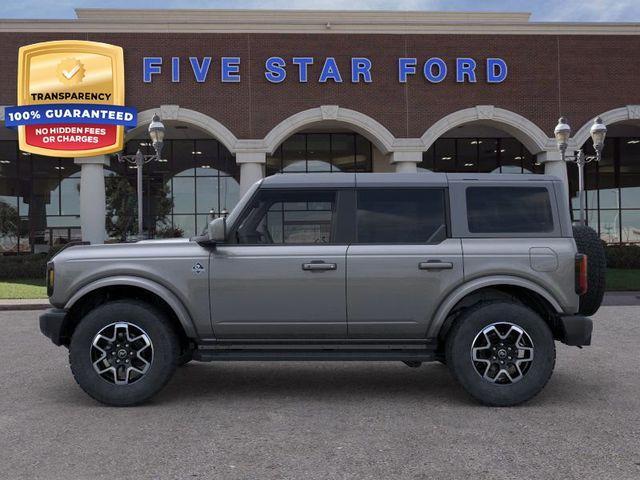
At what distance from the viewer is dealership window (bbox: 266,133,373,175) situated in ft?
96.6

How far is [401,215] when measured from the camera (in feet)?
18.2

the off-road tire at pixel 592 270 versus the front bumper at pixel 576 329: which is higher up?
the off-road tire at pixel 592 270

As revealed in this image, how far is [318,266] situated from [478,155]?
2756cm

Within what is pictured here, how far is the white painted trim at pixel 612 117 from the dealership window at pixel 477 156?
7.39 meters

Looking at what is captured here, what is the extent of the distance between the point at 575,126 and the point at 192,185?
18330 mm

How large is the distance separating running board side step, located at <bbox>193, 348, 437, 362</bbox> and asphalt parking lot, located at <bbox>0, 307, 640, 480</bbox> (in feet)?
1.42

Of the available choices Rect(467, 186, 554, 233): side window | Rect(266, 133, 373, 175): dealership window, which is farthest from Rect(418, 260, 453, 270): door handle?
Rect(266, 133, 373, 175): dealership window

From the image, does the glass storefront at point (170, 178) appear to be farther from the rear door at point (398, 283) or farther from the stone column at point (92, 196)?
the rear door at point (398, 283)

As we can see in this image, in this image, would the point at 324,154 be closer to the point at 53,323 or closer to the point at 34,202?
the point at 34,202

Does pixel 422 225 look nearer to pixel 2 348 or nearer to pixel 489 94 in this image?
pixel 2 348

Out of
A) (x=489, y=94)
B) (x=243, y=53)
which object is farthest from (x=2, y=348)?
(x=489, y=94)

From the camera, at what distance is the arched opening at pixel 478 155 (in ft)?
101

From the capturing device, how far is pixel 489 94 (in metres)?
23.5

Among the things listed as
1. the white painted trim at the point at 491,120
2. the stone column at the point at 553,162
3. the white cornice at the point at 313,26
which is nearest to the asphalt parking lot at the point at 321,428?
the white painted trim at the point at 491,120
